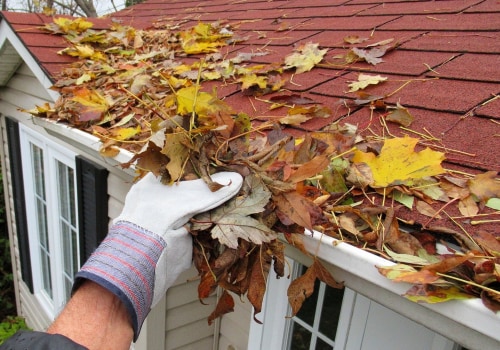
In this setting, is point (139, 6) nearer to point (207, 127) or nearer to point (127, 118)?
point (127, 118)

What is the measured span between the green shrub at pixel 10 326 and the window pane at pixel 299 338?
4509 millimetres

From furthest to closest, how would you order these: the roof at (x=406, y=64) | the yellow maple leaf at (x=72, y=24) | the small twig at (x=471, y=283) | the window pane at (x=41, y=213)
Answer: the window pane at (x=41, y=213) → the yellow maple leaf at (x=72, y=24) → the roof at (x=406, y=64) → the small twig at (x=471, y=283)

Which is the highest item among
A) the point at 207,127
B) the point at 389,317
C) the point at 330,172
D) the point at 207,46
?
the point at 207,46

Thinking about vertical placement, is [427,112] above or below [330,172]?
above

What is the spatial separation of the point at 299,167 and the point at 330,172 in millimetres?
124

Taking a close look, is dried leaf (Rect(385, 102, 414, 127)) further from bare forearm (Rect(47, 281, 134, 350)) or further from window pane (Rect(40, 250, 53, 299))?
window pane (Rect(40, 250, 53, 299))

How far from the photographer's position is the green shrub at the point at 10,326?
5.14 m

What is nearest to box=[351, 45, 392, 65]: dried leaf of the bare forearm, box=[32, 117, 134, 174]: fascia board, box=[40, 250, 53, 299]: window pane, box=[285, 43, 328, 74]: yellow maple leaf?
box=[285, 43, 328, 74]: yellow maple leaf

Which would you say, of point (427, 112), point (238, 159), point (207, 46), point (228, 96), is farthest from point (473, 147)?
point (207, 46)

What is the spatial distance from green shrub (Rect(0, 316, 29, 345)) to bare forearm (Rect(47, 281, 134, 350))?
16.9 ft

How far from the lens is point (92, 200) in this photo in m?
3.00

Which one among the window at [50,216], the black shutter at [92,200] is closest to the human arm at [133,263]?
the black shutter at [92,200]

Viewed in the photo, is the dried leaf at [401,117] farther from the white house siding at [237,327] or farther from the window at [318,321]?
the white house siding at [237,327]

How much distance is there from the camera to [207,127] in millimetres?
1078
